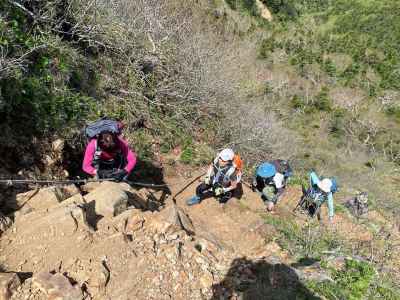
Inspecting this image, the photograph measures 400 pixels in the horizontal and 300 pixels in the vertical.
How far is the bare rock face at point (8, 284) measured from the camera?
3.52 m

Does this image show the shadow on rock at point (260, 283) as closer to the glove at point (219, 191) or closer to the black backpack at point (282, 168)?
the glove at point (219, 191)

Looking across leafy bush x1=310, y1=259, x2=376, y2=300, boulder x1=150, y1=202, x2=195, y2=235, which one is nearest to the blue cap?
boulder x1=150, y1=202, x2=195, y2=235

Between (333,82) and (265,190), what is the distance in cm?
2441

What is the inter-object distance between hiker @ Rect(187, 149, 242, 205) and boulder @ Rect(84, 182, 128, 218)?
2011 millimetres

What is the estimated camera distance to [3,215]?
4.59 metres

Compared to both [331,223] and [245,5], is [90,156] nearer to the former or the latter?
[331,223]

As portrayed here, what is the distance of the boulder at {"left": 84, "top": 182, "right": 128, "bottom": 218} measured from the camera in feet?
16.8

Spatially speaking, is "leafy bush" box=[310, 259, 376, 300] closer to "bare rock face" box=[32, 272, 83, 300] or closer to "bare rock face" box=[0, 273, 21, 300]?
"bare rock face" box=[32, 272, 83, 300]

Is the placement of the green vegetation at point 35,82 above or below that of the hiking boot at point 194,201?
above

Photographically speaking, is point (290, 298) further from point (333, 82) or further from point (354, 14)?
point (354, 14)

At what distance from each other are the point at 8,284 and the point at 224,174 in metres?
4.17

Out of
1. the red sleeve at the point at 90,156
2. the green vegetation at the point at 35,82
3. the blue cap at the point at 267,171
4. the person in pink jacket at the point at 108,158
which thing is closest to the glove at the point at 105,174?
the person in pink jacket at the point at 108,158

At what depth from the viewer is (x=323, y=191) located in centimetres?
871

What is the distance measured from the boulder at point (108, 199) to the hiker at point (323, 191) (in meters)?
4.80
